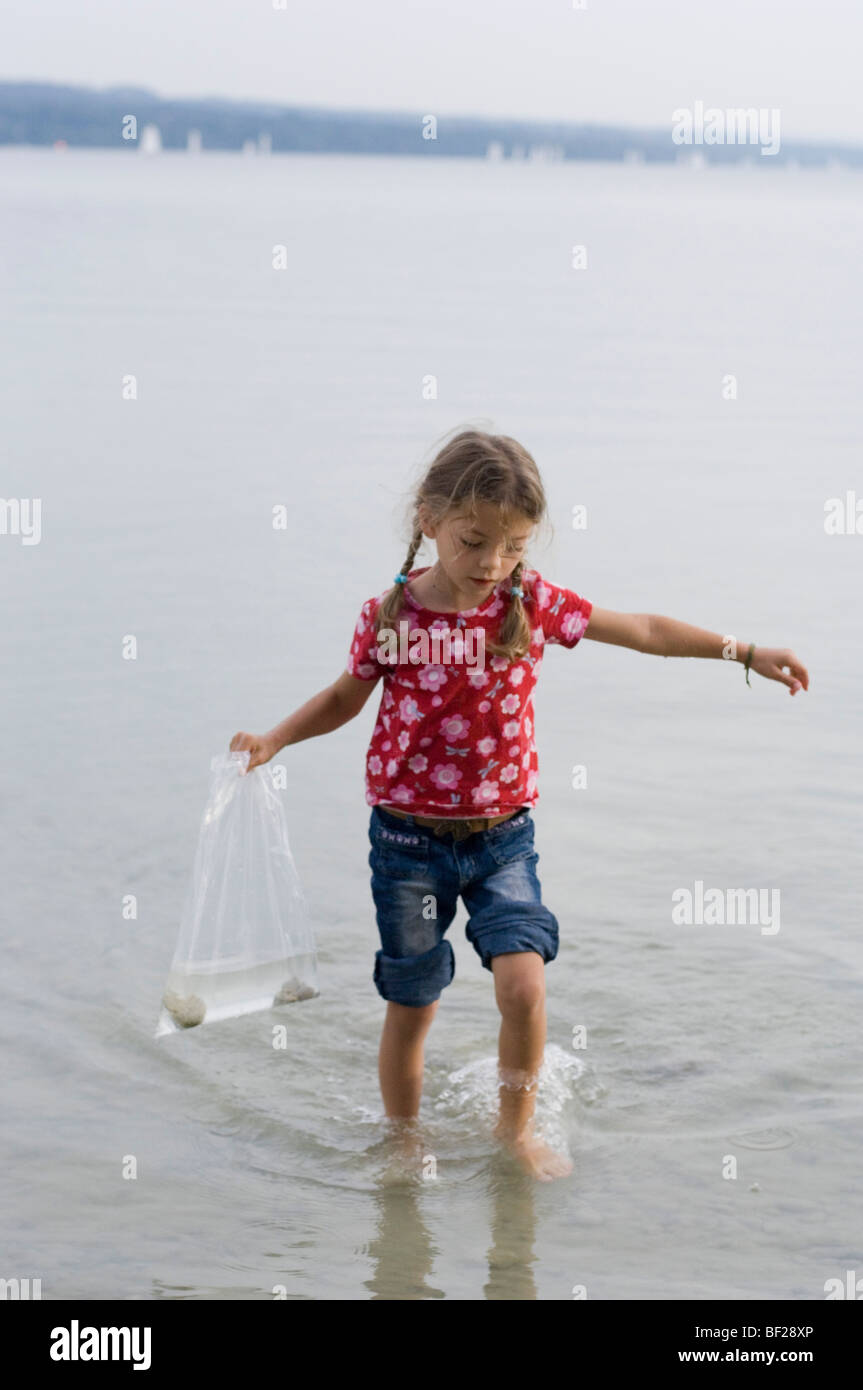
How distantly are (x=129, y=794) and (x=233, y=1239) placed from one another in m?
2.65

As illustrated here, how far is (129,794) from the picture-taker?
6.13m

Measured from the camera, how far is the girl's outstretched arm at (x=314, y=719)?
13.0 ft

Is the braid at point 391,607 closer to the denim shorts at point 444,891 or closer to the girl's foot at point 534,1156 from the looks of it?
the denim shorts at point 444,891

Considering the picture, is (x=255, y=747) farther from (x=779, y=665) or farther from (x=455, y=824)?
(x=779, y=665)

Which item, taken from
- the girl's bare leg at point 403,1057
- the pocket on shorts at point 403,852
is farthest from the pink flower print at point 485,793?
the girl's bare leg at point 403,1057

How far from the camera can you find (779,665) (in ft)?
13.3

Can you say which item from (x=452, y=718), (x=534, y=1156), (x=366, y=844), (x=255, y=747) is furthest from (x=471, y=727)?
(x=366, y=844)

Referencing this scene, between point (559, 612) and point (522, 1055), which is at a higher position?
point (559, 612)

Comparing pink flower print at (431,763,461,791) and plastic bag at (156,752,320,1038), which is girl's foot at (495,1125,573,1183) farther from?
pink flower print at (431,763,461,791)

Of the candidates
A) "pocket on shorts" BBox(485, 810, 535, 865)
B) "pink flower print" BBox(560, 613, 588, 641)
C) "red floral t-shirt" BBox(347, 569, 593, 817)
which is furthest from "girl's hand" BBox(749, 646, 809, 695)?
"pocket on shorts" BBox(485, 810, 535, 865)

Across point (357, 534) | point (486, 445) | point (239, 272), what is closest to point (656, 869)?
point (486, 445)

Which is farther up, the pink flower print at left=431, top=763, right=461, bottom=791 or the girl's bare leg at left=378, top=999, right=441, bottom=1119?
the pink flower print at left=431, top=763, right=461, bottom=791

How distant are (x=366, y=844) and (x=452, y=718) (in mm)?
1946

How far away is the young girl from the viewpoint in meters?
3.86
